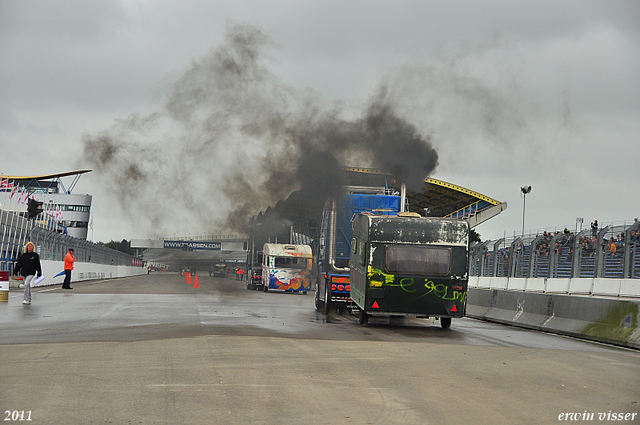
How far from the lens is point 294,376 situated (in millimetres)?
8148

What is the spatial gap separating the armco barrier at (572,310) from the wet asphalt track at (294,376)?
0.85 meters

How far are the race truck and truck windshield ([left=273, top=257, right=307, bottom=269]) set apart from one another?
66.8 ft

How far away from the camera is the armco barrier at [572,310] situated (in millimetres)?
13883

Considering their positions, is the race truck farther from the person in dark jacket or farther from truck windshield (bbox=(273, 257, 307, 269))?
truck windshield (bbox=(273, 257, 307, 269))

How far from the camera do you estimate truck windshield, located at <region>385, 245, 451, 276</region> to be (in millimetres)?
16609

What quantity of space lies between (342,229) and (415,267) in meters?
4.23

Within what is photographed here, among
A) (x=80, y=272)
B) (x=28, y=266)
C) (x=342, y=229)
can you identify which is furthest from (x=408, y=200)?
(x=80, y=272)

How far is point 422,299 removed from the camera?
648 inches

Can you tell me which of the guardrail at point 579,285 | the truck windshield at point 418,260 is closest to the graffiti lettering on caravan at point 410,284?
the truck windshield at point 418,260

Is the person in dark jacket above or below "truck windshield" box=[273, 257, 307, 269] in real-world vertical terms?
below

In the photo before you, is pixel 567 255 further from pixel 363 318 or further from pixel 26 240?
pixel 26 240

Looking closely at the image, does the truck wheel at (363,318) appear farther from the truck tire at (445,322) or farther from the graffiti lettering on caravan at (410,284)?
the truck tire at (445,322)

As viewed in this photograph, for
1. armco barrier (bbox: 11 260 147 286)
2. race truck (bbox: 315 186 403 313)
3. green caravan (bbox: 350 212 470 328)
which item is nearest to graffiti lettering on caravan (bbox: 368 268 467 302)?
green caravan (bbox: 350 212 470 328)

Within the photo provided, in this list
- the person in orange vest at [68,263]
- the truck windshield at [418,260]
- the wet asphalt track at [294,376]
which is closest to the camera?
the wet asphalt track at [294,376]
